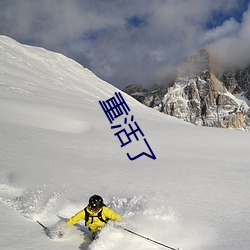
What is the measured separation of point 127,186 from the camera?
27.8 ft

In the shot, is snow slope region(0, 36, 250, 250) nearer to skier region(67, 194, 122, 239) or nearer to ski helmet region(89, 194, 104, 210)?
skier region(67, 194, 122, 239)

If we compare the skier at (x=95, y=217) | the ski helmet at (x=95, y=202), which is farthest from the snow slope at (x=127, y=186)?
the ski helmet at (x=95, y=202)

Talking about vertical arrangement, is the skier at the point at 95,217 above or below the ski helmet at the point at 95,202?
below

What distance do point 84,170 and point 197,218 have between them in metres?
4.29

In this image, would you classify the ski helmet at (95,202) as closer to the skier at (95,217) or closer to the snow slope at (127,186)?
the skier at (95,217)

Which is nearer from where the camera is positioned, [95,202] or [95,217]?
[95,202]

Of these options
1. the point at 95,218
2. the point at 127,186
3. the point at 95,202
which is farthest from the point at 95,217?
the point at 127,186

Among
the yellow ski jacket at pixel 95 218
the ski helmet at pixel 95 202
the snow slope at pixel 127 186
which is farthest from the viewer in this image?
the yellow ski jacket at pixel 95 218

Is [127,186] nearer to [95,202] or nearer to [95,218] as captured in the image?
[95,218]

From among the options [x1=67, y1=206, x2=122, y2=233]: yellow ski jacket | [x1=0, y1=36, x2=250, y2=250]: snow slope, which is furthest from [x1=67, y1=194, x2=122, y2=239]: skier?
[x1=0, y1=36, x2=250, y2=250]: snow slope

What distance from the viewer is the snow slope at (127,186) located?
574 centimetres

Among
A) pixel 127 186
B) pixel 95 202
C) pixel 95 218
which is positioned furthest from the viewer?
pixel 127 186

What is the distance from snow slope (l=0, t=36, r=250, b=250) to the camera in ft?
18.8

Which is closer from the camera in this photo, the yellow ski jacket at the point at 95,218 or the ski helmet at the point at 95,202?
the ski helmet at the point at 95,202
